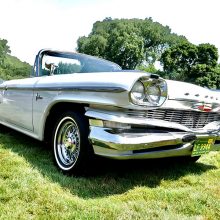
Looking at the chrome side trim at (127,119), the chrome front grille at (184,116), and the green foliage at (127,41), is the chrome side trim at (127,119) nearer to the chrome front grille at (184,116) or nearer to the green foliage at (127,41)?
the chrome front grille at (184,116)

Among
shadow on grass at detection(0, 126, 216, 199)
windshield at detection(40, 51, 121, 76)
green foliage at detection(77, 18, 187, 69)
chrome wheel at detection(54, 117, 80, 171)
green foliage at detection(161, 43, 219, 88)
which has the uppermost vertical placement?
green foliage at detection(77, 18, 187, 69)

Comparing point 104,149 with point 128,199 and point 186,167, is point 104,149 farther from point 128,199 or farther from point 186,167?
point 186,167

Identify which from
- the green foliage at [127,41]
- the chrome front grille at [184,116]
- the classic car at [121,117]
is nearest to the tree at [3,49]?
the green foliage at [127,41]

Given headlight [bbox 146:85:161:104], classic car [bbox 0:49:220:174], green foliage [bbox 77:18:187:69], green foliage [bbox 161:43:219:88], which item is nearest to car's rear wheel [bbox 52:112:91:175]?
classic car [bbox 0:49:220:174]

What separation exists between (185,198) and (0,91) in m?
3.47

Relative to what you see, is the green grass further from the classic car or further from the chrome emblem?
the chrome emblem

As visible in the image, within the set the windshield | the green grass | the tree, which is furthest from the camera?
the tree

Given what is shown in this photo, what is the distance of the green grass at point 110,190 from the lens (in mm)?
2426

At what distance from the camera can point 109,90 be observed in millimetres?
2801

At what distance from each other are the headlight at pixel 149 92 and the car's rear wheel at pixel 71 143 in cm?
56

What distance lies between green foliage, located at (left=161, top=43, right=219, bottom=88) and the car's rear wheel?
1340 inches

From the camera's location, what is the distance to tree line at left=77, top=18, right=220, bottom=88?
36656 millimetres

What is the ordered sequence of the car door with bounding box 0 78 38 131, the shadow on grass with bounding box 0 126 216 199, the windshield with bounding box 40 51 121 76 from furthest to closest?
1. the windshield with bounding box 40 51 121 76
2. the car door with bounding box 0 78 38 131
3. the shadow on grass with bounding box 0 126 216 199

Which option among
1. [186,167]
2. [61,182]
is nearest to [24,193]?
[61,182]
